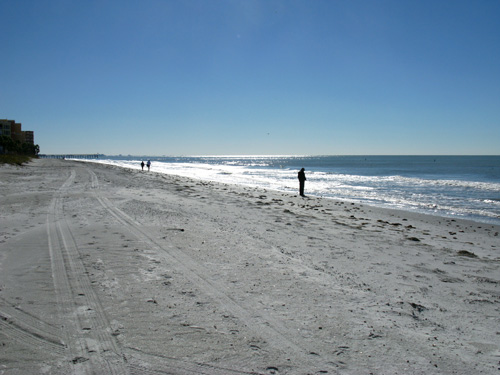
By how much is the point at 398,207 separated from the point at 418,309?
13.3 meters

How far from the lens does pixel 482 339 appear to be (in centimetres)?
350

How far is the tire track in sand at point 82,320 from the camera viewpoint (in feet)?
9.37

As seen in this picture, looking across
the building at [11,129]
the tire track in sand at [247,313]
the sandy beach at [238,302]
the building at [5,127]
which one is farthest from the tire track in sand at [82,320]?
the building at [5,127]

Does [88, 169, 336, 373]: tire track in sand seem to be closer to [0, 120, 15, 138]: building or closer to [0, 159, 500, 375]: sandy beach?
[0, 159, 500, 375]: sandy beach

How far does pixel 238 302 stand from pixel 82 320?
1.71 metres

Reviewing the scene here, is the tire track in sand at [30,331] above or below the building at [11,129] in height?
below

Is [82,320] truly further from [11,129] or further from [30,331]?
[11,129]

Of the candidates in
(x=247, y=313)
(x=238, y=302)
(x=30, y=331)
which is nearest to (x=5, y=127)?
(x=30, y=331)

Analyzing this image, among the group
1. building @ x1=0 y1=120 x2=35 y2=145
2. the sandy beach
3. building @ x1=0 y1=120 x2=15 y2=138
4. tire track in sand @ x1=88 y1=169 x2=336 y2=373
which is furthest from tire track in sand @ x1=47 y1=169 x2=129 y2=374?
building @ x1=0 y1=120 x2=15 y2=138

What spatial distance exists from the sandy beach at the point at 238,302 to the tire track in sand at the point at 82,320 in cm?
2

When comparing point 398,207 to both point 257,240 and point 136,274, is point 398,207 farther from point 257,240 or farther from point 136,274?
point 136,274

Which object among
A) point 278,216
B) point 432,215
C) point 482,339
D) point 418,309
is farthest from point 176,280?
point 432,215

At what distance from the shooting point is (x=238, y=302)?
163 inches

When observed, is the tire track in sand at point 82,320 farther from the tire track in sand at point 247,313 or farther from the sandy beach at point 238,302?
the tire track in sand at point 247,313
